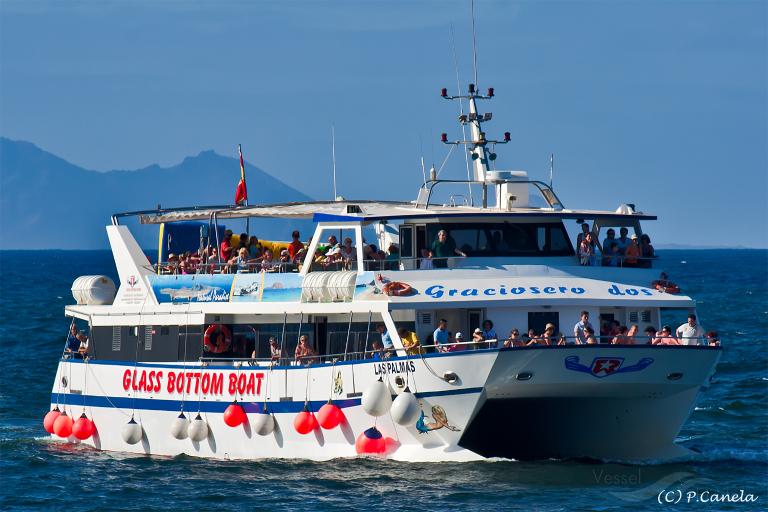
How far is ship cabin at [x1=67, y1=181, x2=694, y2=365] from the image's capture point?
2494 cm

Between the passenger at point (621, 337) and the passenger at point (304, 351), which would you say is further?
the passenger at point (304, 351)

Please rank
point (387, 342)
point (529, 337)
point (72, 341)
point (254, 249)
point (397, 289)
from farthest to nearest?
point (72, 341)
point (254, 249)
point (387, 342)
point (397, 289)
point (529, 337)

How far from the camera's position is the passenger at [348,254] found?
87.3 ft

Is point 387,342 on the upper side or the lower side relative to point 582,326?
lower

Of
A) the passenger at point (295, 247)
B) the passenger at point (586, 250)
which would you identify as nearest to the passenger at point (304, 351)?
the passenger at point (295, 247)

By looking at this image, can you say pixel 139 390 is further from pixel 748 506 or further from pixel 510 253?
pixel 748 506

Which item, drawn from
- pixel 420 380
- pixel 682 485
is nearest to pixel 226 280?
pixel 420 380

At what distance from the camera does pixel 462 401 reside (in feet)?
77.8

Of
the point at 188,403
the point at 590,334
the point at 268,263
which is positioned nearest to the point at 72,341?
the point at 188,403

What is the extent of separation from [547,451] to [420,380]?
11.2 feet

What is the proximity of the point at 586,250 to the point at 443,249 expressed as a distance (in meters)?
2.64

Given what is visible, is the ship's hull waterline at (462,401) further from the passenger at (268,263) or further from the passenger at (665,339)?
the passenger at (268,263)

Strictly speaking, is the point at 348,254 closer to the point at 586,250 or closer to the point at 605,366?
the point at 586,250

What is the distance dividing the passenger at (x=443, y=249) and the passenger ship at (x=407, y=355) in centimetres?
9
